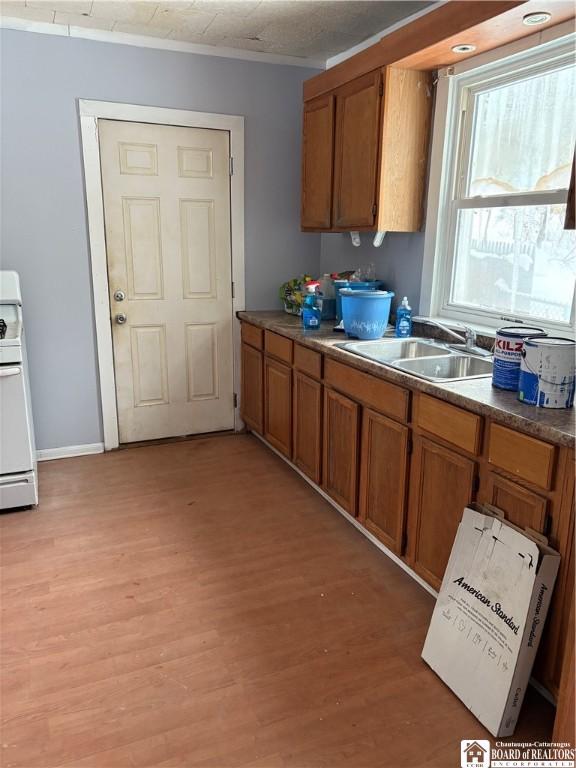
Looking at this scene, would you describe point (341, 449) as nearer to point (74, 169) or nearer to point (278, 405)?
point (278, 405)

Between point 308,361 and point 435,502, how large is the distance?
1.13 metres

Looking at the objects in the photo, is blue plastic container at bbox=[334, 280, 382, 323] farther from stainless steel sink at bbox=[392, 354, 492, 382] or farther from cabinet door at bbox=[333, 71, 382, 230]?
stainless steel sink at bbox=[392, 354, 492, 382]

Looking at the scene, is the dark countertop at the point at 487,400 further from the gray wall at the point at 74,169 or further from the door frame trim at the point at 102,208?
the gray wall at the point at 74,169

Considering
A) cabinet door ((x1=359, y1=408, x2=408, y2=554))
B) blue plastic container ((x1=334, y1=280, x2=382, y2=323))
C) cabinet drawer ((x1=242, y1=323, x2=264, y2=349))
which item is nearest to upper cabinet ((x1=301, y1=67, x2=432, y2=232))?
blue plastic container ((x1=334, y1=280, x2=382, y2=323))

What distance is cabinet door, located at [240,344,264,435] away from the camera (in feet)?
12.3

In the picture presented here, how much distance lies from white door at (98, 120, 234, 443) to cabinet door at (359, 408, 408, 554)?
1.69 m

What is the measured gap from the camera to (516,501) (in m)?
1.77

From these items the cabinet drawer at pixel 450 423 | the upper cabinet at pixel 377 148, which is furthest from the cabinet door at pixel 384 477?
the upper cabinet at pixel 377 148

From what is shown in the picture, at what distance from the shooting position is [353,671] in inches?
75.1

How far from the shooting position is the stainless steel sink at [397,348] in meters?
2.78

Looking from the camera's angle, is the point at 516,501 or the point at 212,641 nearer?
the point at 516,501

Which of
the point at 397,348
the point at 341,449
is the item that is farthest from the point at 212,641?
the point at 397,348

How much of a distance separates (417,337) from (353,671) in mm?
1684

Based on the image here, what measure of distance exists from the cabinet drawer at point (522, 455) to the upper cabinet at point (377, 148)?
1.48 meters
